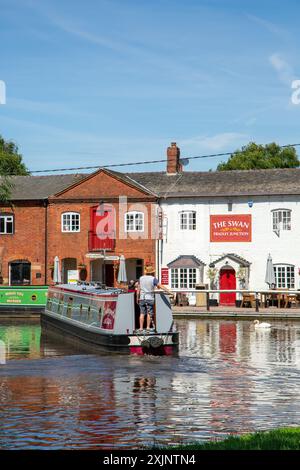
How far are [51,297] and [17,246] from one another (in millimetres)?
18286

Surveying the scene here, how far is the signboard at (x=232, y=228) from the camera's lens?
4231cm

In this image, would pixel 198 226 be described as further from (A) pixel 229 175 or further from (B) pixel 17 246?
(B) pixel 17 246

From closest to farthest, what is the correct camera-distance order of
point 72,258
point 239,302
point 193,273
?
point 239,302 → point 193,273 → point 72,258

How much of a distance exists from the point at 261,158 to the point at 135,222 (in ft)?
66.9

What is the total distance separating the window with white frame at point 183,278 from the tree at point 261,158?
19726mm

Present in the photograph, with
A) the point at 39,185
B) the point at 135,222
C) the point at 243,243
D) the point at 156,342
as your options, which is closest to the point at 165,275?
the point at 135,222

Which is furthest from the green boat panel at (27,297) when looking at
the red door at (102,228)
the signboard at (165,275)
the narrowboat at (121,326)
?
the signboard at (165,275)

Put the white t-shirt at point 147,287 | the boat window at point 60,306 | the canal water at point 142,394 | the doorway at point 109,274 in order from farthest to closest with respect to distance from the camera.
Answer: the doorway at point 109,274 → the boat window at point 60,306 → the white t-shirt at point 147,287 → the canal water at point 142,394

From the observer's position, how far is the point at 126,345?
62.4 ft

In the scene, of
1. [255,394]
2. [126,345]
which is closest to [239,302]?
[126,345]

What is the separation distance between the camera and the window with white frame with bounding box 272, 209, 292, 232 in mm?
41625

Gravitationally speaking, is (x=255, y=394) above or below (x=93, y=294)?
below

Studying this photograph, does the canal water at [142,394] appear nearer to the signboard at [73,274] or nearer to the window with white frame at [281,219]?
the window with white frame at [281,219]

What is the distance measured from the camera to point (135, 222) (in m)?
44.3
